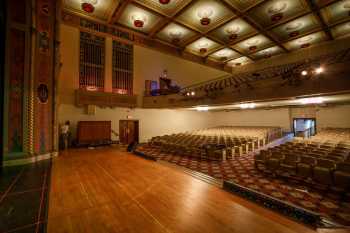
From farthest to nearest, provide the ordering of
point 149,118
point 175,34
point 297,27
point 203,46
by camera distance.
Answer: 1. point 203,46
2. point 149,118
3. point 175,34
4. point 297,27

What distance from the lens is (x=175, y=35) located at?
10406 mm

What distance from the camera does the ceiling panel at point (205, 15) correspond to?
7672mm

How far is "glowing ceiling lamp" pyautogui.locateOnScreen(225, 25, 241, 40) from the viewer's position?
9.44 metres

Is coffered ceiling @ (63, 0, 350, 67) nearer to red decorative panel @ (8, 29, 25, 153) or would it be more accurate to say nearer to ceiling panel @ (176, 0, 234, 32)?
ceiling panel @ (176, 0, 234, 32)

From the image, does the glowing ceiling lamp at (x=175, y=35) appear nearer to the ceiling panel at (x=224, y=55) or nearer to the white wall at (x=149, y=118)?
the ceiling panel at (x=224, y=55)

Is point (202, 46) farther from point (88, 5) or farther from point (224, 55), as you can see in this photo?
point (88, 5)

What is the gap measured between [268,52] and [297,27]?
3.26 m

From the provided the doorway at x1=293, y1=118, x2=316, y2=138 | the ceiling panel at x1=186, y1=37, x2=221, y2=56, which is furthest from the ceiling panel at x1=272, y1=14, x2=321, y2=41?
the doorway at x1=293, y1=118, x2=316, y2=138

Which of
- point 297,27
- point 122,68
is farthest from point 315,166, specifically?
point 122,68

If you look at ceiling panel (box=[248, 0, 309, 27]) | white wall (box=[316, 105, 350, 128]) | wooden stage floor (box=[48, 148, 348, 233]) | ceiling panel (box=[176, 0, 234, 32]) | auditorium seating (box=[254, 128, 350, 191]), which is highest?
ceiling panel (box=[176, 0, 234, 32])

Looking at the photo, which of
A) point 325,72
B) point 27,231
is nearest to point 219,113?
point 325,72

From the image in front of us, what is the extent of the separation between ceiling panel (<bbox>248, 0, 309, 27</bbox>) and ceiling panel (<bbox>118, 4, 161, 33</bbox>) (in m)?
4.85

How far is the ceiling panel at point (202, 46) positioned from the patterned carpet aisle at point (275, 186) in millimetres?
8357

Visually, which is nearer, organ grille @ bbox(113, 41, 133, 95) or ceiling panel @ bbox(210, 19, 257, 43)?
ceiling panel @ bbox(210, 19, 257, 43)
